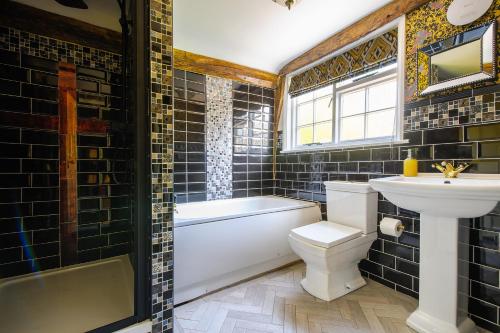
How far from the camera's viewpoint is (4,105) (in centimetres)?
164

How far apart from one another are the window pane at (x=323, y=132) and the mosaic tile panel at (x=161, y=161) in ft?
6.52

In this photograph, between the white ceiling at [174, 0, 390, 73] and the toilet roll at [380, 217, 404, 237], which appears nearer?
the toilet roll at [380, 217, 404, 237]

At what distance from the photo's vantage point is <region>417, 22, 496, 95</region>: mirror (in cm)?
139

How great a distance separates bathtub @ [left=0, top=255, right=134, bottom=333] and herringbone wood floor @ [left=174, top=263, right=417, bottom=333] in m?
0.44

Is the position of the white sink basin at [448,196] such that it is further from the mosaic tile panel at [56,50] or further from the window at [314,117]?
the mosaic tile panel at [56,50]

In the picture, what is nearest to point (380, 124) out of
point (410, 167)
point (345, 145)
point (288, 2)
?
point (345, 145)

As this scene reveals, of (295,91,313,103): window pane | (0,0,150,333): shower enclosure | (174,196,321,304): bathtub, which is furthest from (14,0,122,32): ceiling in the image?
(295,91,313,103): window pane

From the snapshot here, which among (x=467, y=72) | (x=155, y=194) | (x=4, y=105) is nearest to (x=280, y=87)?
(x=467, y=72)

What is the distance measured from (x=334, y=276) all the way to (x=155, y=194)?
151 centimetres

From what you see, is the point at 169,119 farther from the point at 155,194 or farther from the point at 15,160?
the point at 15,160

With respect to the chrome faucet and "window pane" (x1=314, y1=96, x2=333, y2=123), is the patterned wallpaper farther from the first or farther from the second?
"window pane" (x1=314, y1=96, x2=333, y2=123)

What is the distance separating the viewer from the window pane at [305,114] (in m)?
2.89

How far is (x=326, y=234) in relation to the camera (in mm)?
1788

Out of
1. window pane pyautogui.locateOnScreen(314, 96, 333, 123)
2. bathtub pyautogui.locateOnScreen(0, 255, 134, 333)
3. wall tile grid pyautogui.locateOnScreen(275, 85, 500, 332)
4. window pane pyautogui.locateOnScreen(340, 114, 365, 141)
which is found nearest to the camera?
bathtub pyautogui.locateOnScreen(0, 255, 134, 333)
